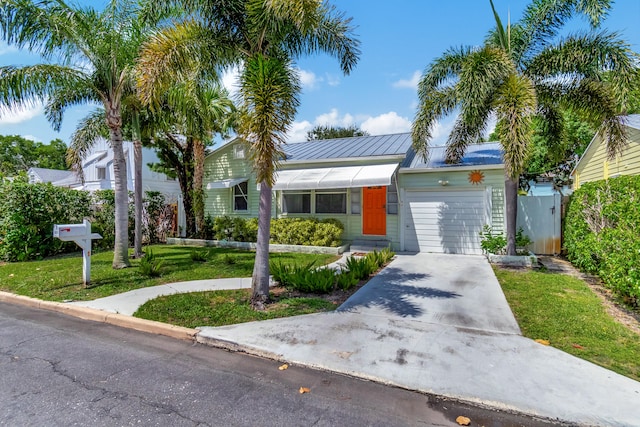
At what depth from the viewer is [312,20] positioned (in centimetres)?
548

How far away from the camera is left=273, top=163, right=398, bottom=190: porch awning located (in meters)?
11.5

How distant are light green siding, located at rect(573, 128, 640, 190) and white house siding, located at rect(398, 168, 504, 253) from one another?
3.37 m

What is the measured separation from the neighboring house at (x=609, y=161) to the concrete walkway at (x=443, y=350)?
7360 millimetres

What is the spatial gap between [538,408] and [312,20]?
6.07m

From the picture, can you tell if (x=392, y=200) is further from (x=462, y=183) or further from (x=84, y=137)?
(x=84, y=137)

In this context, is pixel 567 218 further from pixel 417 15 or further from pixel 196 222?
pixel 196 222

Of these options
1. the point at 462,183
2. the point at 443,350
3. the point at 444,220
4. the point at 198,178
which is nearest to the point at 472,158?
the point at 462,183

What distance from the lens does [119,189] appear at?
9156mm

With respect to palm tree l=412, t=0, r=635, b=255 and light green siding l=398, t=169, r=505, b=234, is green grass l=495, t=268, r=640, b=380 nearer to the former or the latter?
palm tree l=412, t=0, r=635, b=255

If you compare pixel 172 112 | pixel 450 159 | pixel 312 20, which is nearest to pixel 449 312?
pixel 312 20

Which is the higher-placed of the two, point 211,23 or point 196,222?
point 211,23

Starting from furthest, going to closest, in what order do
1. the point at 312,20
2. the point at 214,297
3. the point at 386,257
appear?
the point at 386,257 → the point at 214,297 → the point at 312,20

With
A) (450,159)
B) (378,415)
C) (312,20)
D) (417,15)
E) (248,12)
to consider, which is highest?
(417,15)

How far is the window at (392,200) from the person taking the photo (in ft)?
42.5
